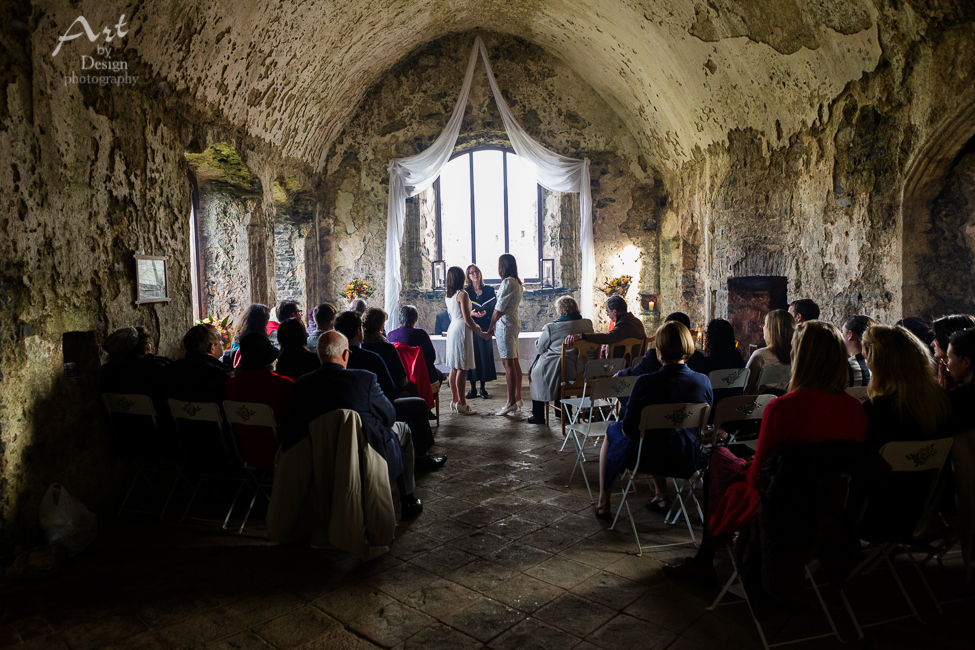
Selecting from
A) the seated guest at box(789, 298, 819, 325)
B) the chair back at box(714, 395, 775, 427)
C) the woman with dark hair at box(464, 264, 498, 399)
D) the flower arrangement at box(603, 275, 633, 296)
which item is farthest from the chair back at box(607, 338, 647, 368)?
the flower arrangement at box(603, 275, 633, 296)

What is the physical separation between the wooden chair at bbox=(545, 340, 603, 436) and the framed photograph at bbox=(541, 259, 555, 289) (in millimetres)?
5172

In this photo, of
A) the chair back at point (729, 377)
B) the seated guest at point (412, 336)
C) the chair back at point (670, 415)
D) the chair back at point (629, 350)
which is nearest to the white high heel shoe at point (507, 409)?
the seated guest at point (412, 336)

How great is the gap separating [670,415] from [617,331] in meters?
2.55

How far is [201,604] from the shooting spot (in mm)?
2709

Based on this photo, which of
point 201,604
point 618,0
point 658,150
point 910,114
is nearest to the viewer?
point 201,604

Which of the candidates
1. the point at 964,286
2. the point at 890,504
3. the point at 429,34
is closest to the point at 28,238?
the point at 890,504

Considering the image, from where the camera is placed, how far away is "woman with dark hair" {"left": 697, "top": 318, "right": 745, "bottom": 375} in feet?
13.3

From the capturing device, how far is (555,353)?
5.69m

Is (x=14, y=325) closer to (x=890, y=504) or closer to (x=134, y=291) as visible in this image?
(x=134, y=291)

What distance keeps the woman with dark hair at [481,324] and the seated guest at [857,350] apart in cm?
389

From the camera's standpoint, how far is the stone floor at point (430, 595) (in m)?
2.42

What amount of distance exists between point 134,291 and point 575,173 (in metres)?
6.87

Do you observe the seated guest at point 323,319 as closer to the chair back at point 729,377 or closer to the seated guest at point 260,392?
the seated guest at point 260,392

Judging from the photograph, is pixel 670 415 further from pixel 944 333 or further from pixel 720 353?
pixel 944 333
